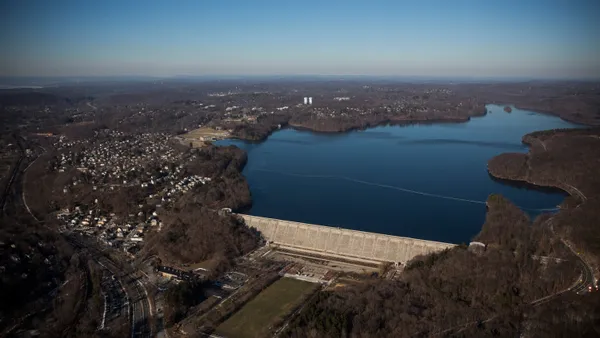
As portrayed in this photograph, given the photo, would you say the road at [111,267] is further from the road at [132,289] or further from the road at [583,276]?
the road at [583,276]

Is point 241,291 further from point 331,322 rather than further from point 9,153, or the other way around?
point 9,153

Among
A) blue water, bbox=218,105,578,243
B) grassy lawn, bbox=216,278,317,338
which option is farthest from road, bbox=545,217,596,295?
grassy lawn, bbox=216,278,317,338

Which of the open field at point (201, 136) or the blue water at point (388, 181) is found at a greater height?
the open field at point (201, 136)

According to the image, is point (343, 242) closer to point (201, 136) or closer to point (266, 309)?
point (266, 309)

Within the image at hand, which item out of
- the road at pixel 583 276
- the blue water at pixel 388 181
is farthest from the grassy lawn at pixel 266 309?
the road at pixel 583 276

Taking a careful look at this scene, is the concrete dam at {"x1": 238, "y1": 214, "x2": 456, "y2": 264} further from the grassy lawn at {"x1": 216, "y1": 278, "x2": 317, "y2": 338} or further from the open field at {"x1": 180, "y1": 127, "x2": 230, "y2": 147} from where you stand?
the open field at {"x1": 180, "y1": 127, "x2": 230, "y2": 147}

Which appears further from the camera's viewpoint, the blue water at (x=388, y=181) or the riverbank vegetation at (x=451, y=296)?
the blue water at (x=388, y=181)
